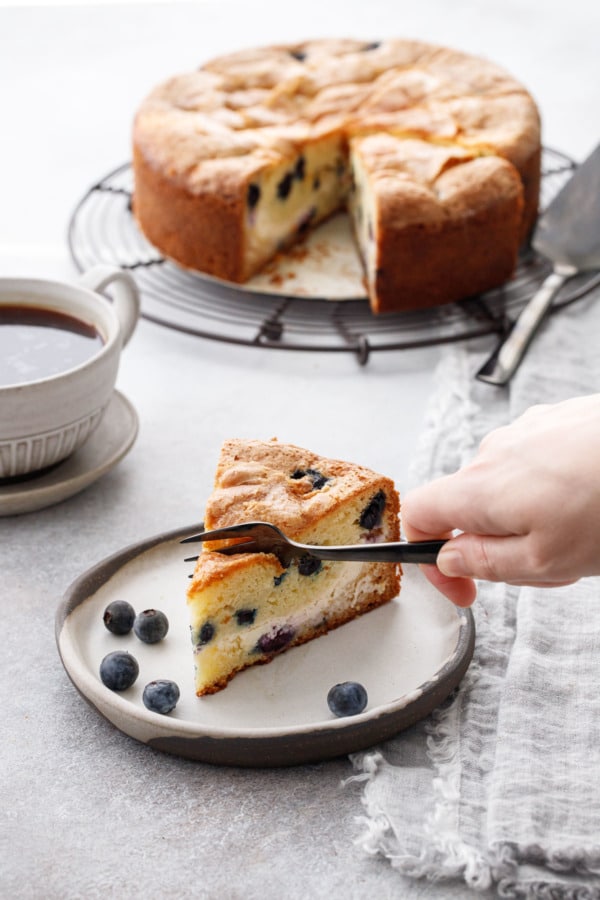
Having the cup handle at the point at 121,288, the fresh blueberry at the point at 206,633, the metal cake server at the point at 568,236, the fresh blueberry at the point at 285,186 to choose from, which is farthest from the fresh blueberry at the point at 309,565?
the fresh blueberry at the point at 285,186

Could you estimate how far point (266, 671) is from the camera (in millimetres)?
2051

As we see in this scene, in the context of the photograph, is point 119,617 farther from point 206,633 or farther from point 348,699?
point 348,699

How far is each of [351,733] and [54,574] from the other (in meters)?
0.87

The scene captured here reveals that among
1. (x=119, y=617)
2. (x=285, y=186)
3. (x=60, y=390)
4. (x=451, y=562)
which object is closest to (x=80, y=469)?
(x=60, y=390)

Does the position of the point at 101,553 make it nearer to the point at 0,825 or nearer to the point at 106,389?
the point at 106,389

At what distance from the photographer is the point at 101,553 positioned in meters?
2.45

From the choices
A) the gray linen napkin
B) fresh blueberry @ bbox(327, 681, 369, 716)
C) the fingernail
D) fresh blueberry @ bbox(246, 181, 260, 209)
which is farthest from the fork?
fresh blueberry @ bbox(246, 181, 260, 209)

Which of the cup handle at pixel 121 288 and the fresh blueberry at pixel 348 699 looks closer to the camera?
the fresh blueberry at pixel 348 699

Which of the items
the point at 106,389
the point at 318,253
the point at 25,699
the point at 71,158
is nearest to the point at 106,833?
the point at 25,699

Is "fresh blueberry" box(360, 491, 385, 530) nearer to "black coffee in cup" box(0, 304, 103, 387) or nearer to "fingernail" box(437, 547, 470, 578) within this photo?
"fingernail" box(437, 547, 470, 578)

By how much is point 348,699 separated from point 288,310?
6.21 feet

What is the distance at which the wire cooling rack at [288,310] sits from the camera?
3.31 meters

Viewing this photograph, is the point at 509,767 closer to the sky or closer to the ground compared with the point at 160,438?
closer to the sky

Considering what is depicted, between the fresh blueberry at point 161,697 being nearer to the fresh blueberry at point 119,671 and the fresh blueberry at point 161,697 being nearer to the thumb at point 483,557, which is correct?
the fresh blueberry at point 119,671
